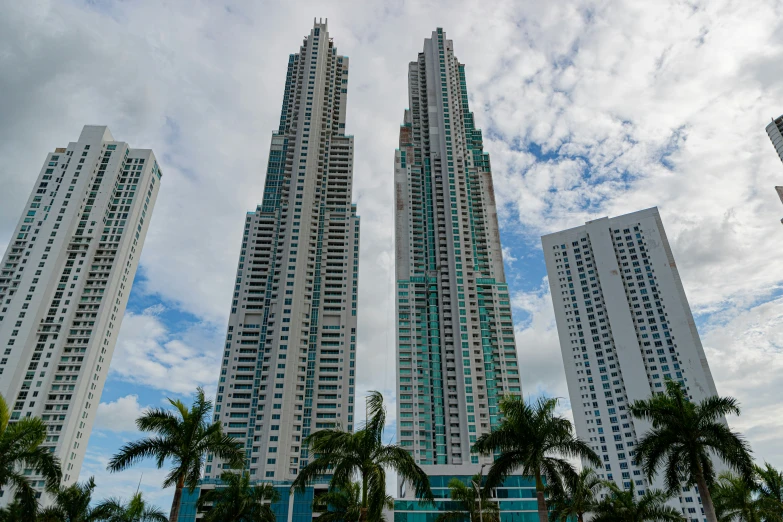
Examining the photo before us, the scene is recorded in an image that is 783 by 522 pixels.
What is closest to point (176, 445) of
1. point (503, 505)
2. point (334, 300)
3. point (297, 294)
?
point (503, 505)

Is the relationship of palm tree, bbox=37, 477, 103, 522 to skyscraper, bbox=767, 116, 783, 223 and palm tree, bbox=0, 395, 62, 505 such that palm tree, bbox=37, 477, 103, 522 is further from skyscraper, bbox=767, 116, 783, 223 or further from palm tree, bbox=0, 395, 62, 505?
skyscraper, bbox=767, 116, 783, 223

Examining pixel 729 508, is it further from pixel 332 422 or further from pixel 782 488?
pixel 332 422

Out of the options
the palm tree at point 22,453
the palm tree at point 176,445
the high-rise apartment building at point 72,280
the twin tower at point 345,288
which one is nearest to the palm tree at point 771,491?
the palm tree at point 176,445

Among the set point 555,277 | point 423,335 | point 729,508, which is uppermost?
point 555,277

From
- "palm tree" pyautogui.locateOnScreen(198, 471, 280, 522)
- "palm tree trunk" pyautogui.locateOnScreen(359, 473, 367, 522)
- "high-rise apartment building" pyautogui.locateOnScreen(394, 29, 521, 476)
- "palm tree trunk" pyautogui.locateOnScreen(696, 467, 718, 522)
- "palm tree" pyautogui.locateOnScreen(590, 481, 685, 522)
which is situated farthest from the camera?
"high-rise apartment building" pyautogui.locateOnScreen(394, 29, 521, 476)

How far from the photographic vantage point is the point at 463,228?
118938mm

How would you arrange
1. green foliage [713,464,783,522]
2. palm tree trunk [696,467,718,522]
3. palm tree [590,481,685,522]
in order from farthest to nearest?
palm tree [590,481,685,522] < green foliage [713,464,783,522] < palm tree trunk [696,467,718,522]

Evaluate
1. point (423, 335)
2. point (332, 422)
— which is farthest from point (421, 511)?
point (423, 335)

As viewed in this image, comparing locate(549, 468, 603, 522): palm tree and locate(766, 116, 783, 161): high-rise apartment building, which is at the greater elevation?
locate(766, 116, 783, 161): high-rise apartment building

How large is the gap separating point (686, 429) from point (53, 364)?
349 ft

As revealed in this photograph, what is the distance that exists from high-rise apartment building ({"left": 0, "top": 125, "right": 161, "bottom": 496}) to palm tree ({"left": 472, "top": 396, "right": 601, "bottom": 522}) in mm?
91725

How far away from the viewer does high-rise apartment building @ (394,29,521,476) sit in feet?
331

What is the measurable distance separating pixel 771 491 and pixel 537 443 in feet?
64.7

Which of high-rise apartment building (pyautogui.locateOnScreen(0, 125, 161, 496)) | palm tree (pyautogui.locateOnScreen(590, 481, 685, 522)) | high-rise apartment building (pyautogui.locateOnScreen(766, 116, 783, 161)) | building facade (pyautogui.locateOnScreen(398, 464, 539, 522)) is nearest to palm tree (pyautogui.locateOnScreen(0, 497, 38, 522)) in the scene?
palm tree (pyautogui.locateOnScreen(590, 481, 685, 522))
